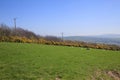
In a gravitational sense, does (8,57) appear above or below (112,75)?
above

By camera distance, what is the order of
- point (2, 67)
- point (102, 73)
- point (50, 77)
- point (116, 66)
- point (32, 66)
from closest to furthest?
point (50, 77), point (2, 67), point (32, 66), point (102, 73), point (116, 66)

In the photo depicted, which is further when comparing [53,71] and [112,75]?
[112,75]

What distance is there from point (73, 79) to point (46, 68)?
102 inches

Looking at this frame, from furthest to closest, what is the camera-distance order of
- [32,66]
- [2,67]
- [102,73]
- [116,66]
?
[116,66]
[102,73]
[32,66]
[2,67]

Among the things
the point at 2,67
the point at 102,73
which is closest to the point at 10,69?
the point at 2,67

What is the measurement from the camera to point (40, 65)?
18422 mm

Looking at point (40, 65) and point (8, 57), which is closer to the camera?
point (40, 65)

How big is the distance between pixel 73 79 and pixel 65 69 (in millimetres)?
2173

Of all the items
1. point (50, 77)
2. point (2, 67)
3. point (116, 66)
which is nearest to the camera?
A: point (50, 77)

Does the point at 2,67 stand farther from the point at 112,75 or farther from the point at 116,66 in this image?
the point at 116,66

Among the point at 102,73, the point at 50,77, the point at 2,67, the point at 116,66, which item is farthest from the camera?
the point at 116,66

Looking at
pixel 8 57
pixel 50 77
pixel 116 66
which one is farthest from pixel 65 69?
pixel 116 66

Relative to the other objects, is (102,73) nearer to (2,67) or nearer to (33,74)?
(33,74)

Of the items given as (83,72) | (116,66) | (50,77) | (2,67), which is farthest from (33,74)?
(116,66)
